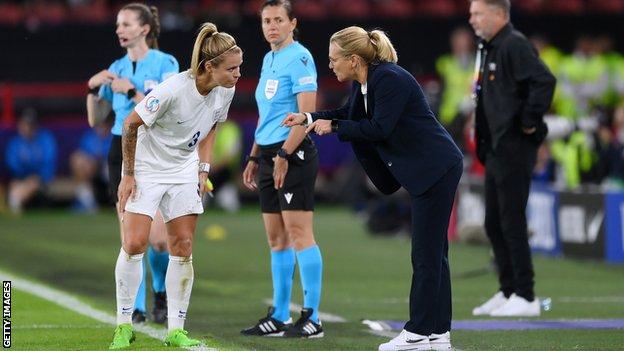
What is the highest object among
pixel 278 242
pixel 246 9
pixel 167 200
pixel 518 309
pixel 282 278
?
pixel 246 9

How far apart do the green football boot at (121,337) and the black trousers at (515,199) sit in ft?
11.6

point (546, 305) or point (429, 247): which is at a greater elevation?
point (429, 247)

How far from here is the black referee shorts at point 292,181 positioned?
9078 millimetres

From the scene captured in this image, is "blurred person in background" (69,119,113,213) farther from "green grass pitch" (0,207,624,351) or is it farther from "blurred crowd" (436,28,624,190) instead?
"blurred crowd" (436,28,624,190)

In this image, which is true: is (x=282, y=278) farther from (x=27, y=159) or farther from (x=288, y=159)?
(x=27, y=159)

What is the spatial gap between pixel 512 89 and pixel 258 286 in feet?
10.4

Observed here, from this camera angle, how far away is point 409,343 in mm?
8180

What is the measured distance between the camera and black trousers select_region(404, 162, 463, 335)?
8.15 metres

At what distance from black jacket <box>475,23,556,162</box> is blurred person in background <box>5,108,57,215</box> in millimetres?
11831

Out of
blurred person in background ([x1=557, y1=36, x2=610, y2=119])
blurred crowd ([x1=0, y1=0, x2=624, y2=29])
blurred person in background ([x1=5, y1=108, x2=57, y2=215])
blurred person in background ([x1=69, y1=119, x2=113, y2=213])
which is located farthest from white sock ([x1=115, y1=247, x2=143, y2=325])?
blurred person in background ([x1=557, y1=36, x2=610, y2=119])

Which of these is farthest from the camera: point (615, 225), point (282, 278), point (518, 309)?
point (615, 225)

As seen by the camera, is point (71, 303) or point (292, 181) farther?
point (71, 303)

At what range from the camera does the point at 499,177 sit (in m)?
10.6

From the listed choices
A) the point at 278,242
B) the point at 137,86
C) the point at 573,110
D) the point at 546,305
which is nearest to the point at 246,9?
the point at 573,110
